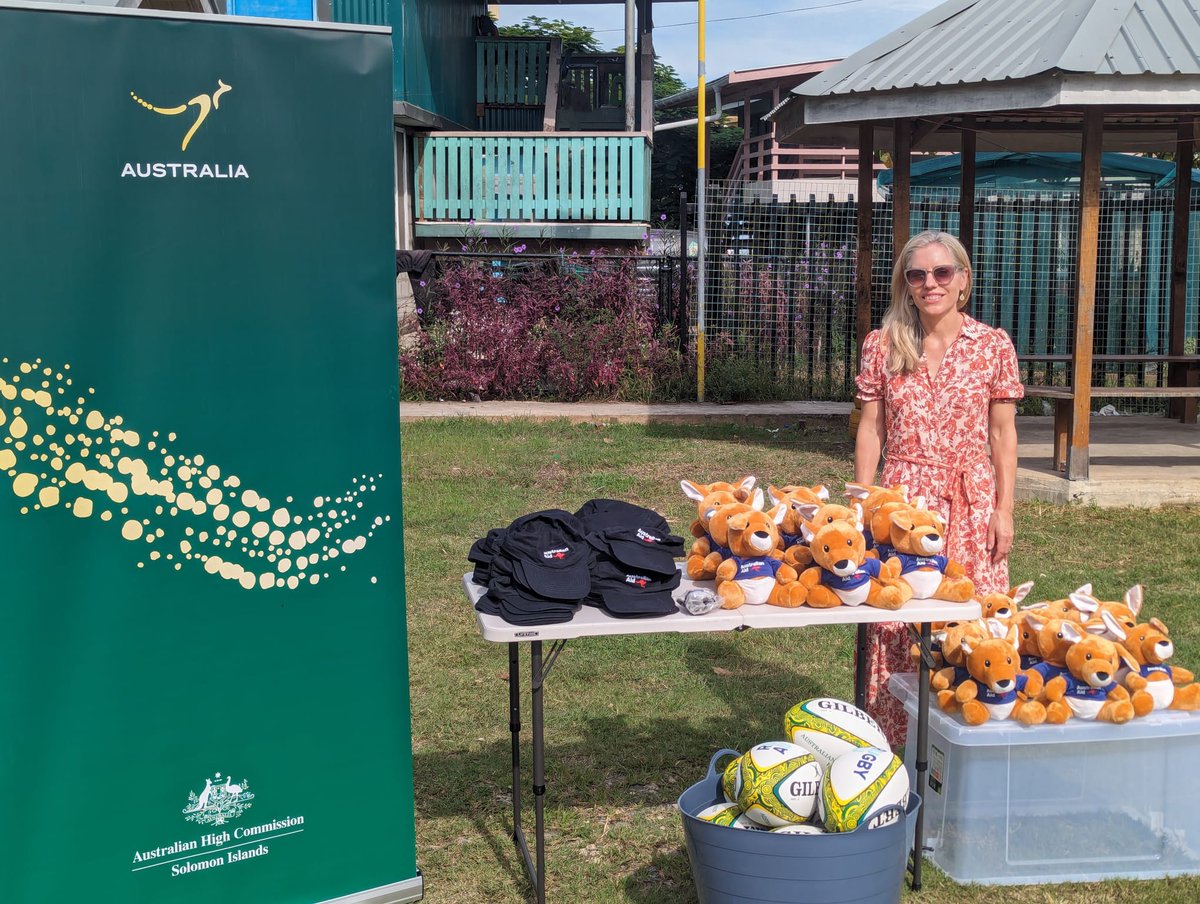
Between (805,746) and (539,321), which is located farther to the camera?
(539,321)

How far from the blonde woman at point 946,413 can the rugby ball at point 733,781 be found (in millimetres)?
1077

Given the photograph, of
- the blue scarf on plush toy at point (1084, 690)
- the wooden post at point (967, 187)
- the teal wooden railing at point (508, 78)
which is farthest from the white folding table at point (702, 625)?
the teal wooden railing at point (508, 78)

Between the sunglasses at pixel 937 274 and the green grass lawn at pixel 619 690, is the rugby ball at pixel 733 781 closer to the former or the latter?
the green grass lawn at pixel 619 690

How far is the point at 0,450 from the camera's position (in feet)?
9.68

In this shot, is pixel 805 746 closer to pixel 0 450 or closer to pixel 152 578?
pixel 152 578

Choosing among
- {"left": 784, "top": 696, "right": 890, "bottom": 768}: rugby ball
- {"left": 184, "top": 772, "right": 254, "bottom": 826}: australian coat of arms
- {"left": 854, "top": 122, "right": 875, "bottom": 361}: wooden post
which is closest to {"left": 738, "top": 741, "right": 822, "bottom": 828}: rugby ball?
{"left": 784, "top": 696, "right": 890, "bottom": 768}: rugby ball

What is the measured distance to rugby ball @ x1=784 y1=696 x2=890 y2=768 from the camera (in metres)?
3.45

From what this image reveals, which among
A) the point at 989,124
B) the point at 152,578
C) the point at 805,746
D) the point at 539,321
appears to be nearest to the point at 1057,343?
the point at 989,124

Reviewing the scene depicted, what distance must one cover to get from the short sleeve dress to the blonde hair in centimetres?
4

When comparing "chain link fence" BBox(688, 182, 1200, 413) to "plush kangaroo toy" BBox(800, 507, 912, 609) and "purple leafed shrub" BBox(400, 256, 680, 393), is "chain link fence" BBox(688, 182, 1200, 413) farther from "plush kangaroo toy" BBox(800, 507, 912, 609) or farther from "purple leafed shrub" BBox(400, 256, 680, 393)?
"plush kangaroo toy" BBox(800, 507, 912, 609)

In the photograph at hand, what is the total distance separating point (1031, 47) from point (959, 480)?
5555 millimetres

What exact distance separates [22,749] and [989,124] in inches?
418

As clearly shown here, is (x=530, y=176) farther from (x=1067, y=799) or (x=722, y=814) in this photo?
(x=722, y=814)

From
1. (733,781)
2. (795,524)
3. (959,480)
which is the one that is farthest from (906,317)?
(733,781)
